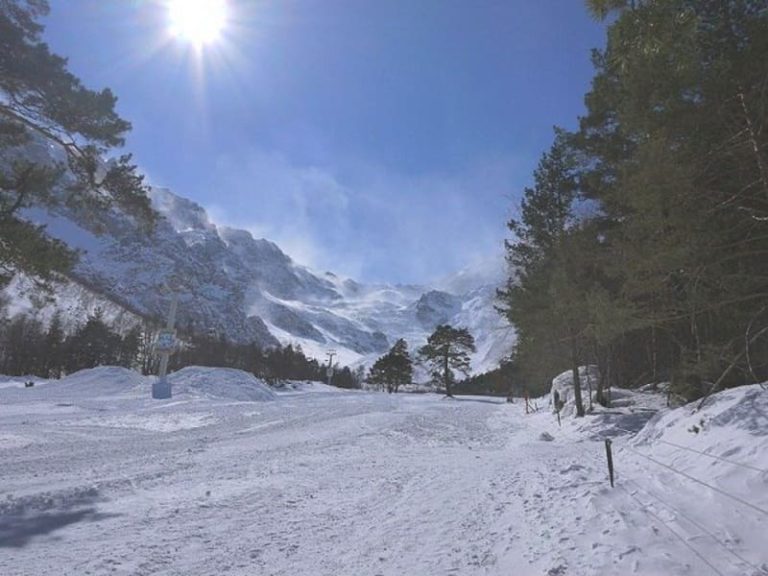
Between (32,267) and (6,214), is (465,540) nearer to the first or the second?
(32,267)

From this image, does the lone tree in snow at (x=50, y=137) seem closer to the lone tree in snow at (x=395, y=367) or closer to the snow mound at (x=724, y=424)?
the snow mound at (x=724, y=424)

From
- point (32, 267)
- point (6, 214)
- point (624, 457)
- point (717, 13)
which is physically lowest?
point (624, 457)

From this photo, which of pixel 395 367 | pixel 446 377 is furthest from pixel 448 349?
pixel 395 367

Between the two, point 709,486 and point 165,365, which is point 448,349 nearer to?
point 165,365

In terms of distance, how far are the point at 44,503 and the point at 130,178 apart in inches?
300

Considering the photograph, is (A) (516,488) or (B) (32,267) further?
(B) (32,267)

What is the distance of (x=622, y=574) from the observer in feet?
14.6

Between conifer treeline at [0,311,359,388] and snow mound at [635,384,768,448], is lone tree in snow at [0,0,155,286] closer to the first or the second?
snow mound at [635,384,768,448]

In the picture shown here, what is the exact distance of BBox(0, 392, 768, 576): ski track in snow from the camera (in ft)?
15.8

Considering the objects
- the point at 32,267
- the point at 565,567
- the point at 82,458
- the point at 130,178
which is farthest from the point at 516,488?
the point at 130,178

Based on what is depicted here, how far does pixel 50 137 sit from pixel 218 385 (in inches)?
892

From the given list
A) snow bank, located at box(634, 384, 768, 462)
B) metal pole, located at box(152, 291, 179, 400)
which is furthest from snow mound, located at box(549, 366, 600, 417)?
metal pole, located at box(152, 291, 179, 400)

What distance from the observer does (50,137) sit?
11398 millimetres

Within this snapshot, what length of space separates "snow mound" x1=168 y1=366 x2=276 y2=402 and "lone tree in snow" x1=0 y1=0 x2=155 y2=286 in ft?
59.2
